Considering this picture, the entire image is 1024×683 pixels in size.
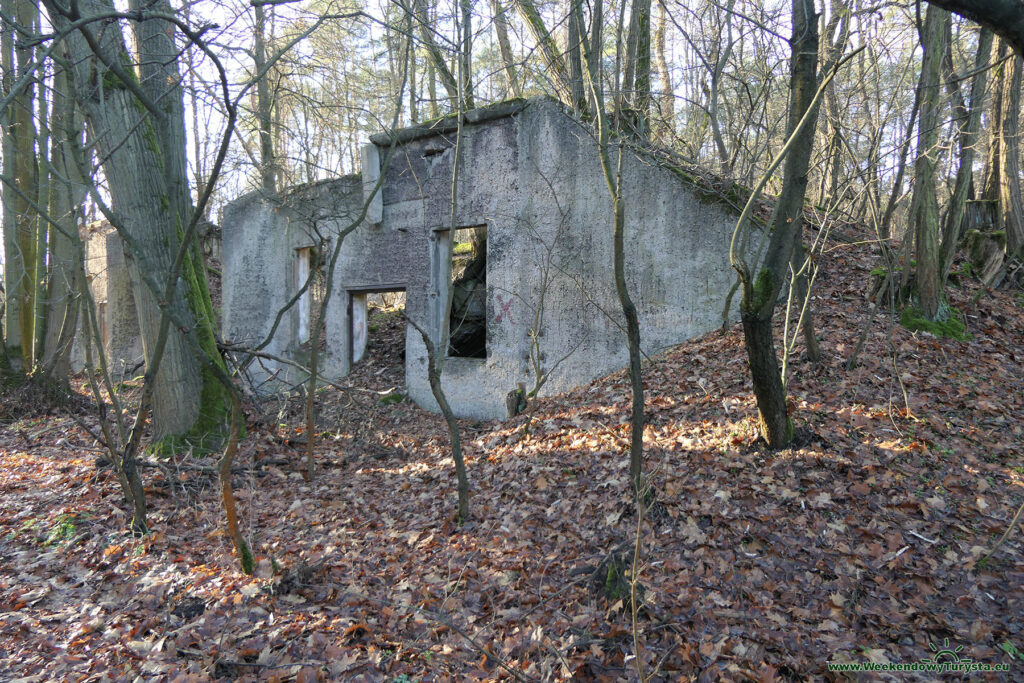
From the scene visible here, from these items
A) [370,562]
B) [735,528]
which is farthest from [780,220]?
[370,562]

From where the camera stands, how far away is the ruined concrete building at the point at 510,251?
7.46 m

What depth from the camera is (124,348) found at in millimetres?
16203

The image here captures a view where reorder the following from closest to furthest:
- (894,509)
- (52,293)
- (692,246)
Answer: (894,509) < (692,246) < (52,293)

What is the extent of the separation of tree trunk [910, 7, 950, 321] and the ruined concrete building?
75.6 inches

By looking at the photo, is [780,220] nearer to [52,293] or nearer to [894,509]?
[894,509]

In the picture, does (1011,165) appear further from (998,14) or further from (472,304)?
(472,304)

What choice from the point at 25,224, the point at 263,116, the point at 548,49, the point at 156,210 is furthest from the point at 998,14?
the point at 25,224

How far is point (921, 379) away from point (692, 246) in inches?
113

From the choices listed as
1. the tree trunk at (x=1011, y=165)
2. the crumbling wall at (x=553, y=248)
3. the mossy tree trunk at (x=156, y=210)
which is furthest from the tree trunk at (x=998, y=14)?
the mossy tree trunk at (x=156, y=210)

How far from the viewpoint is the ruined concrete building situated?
24.5 ft

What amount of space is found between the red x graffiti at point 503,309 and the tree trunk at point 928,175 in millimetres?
5096

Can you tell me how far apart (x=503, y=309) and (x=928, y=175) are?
5.44m

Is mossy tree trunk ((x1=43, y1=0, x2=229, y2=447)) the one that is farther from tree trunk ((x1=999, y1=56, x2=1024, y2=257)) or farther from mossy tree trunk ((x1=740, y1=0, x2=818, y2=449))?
tree trunk ((x1=999, y1=56, x2=1024, y2=257))

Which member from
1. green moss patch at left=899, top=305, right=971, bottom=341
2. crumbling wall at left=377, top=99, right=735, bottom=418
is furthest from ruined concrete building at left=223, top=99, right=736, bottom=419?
green moss patch at left=899, top=305, right=971, bottom=341
